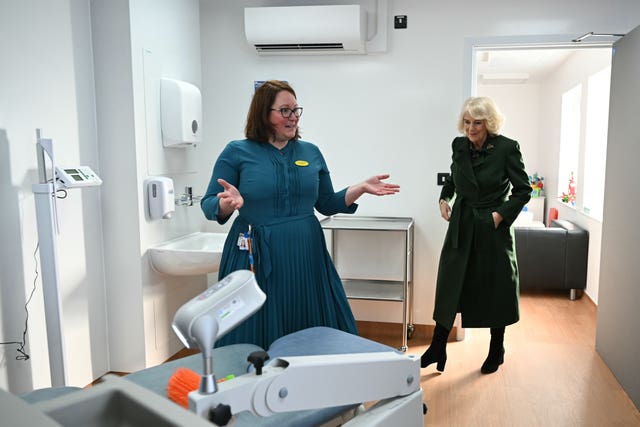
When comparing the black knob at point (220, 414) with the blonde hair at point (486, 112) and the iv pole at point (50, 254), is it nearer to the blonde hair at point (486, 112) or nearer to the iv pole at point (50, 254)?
the iv pole at point (50, 254)

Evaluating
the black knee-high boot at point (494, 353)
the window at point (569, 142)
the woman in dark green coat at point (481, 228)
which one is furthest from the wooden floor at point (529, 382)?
the window at point (569, 142)

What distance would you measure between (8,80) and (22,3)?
354 millimetres

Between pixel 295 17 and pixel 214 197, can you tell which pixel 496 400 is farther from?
pixel 295 17

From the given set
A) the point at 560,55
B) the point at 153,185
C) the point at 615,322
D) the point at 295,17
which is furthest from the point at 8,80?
the point at 560,55

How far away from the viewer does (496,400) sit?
2.79m

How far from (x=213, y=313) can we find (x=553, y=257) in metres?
4.32

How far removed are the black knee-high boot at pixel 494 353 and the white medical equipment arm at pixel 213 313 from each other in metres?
2.51

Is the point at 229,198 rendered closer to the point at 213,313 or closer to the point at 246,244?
the point at 246,244

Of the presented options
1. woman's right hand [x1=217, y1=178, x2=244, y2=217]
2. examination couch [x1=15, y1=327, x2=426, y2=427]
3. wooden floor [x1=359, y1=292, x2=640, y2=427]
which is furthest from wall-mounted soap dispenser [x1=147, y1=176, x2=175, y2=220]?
wooden floor [x1=359, y1=292, x2=640, y2=427]

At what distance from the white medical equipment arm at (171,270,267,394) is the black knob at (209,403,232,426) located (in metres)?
0.03

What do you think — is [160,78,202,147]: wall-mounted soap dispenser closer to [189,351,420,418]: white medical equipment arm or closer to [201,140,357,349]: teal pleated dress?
[201,140,357,349]: teal pleated dress

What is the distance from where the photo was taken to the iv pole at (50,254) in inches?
85.4

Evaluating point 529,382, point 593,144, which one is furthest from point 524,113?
point 529,382

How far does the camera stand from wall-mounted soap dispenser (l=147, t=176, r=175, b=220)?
3004 mm
